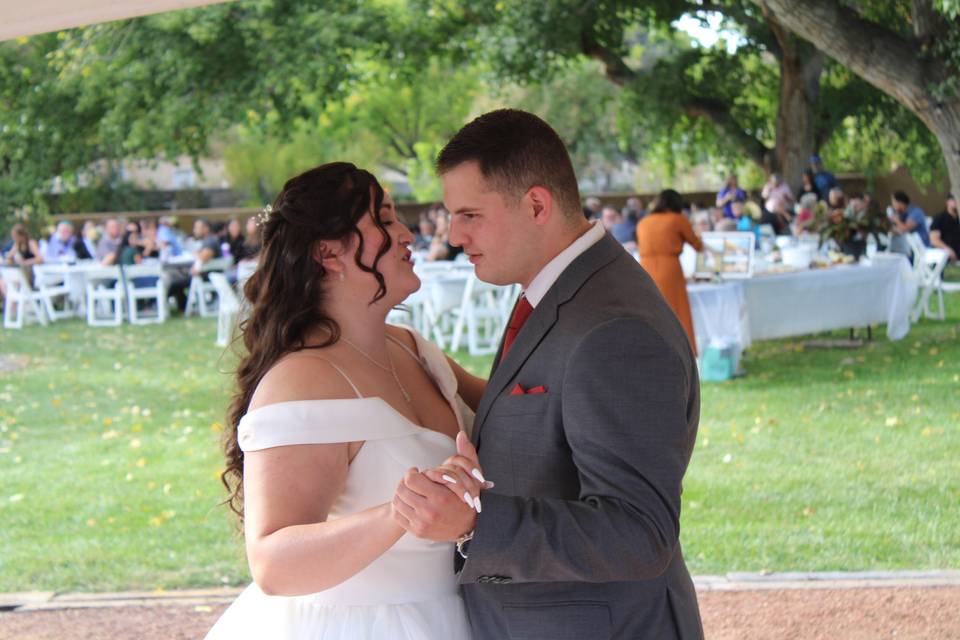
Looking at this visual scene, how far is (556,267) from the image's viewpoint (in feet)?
8.69

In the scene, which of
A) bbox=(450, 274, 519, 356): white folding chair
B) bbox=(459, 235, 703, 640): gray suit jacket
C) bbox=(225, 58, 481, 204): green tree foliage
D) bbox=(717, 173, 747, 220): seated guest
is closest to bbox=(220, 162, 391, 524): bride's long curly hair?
bbox=(459, 235, 703, 640): gray suit jacket

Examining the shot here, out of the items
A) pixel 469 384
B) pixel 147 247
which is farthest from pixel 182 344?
pixel 469 384

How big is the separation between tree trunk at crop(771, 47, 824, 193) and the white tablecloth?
29.7 feet

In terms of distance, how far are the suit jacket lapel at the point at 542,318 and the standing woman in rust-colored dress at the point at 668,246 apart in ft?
28.7

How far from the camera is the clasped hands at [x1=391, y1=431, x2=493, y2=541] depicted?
212 centimetres

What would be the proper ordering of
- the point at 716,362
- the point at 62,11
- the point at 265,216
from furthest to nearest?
the point at 716,362, the point at 62,11, the point at 265,216

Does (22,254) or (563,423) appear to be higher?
(563,423)

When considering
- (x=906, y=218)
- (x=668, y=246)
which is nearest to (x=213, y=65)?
(x=668, y=246)

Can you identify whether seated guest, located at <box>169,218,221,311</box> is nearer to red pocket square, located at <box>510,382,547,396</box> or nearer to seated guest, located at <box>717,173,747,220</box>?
seated guest, located at <box>717,173,747,220</box>

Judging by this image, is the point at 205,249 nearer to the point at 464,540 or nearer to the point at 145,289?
the point at 145,289

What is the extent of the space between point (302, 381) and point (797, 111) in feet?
73.8

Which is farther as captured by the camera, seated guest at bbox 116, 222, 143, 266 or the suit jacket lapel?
seated guest at bbox 116, 222, 143, 266

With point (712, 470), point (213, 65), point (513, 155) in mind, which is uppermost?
point (213, 65)

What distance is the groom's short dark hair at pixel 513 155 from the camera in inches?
102
